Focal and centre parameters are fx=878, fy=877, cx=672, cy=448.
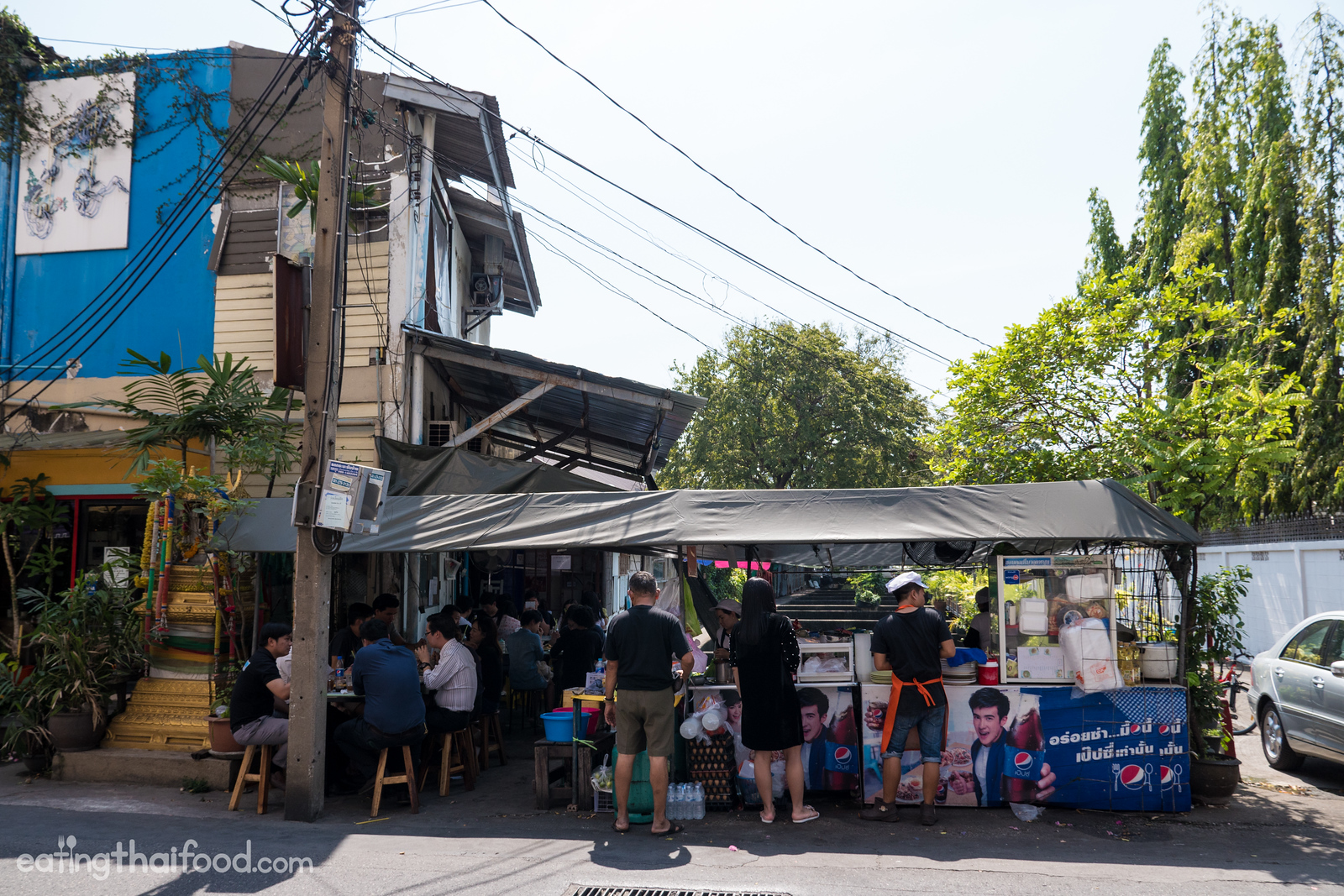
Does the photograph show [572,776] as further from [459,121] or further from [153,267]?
[153,267]

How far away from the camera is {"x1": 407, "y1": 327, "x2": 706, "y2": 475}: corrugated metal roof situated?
33.0 ft

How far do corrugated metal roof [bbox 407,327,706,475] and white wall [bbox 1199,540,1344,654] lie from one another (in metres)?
11.1

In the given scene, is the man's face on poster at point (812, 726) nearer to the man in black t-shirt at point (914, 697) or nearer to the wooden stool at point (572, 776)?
the man in black t-shirt at point (914, 697)

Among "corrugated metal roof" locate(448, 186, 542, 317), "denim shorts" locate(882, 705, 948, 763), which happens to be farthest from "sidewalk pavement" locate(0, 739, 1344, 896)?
"corrugated metal roof" locate(448, 186, 542, 317)

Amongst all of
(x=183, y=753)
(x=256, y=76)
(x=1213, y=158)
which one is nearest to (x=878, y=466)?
A: (x=1213, y=158)

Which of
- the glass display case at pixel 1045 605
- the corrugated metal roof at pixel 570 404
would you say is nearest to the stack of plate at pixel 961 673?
the glass display case at pixel 1045 605

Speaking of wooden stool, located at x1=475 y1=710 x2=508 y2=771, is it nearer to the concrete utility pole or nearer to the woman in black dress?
the concrete utility pole

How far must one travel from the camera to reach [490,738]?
31.6 ft

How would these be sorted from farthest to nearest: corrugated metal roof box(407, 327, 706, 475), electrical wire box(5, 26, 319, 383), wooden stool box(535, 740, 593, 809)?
electrical wire box(5, 26, 319, 383) < corrugated metal roof box(407, 327, 706, 475) < wooden stool box(535, 740, 593, 809)

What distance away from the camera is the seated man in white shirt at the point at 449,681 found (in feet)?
24.8

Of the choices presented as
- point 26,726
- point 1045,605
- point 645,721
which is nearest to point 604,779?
point 645,721

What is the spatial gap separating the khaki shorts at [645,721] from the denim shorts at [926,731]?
66.6 inches

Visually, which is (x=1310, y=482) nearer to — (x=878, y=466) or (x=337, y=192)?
(x=878, y=466)

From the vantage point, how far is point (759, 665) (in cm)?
652
